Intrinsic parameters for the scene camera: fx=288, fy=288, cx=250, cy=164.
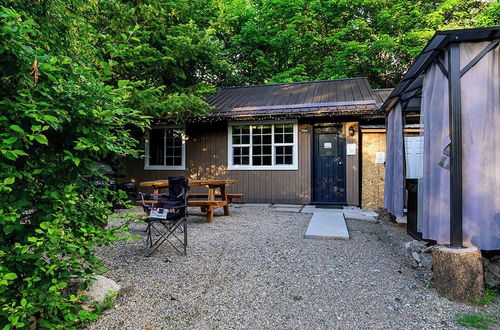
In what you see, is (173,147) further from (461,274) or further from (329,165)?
(461,274)

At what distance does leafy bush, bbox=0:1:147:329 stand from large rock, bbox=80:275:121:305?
0.23 meters

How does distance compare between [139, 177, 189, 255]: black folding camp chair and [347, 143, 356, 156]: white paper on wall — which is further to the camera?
[347, 143, 356, 156]: white paper on wall

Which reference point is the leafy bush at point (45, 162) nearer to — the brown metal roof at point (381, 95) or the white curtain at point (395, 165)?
the white curtain at point (395, 165)

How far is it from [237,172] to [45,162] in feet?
23.1

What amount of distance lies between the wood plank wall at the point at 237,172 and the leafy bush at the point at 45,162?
21.4 ft

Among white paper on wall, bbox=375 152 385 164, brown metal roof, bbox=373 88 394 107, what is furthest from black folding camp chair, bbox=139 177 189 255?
brown metal roof, bbox=373 88 394 107

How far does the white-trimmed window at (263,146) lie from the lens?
847 cm

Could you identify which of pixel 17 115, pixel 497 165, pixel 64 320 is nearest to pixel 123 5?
pixel 17 115

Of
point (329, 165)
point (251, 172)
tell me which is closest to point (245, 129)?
point (251, 172)

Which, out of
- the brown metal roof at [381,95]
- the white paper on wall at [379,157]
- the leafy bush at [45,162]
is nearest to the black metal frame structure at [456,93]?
the leafy bush at [45,162]

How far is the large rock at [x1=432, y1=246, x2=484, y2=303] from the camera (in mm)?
2504

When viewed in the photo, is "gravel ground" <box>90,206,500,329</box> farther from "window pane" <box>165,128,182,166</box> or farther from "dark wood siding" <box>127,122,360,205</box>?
"window pane" <box>165,128,182,166</box>

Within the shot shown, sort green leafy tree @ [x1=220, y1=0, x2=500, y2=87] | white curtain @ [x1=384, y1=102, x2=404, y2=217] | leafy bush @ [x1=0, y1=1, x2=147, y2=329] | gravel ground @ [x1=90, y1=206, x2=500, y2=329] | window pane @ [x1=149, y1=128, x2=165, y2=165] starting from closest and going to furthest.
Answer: leafy bush @ [x1=0, y1=1, x2=147, y2=329]
gravel ground @ [x1=90, y1=206, x2=500, y2=329]
white curtain @ [x1=384, y1=102, x2=404, y2=217]
window pane @ [x1=149, y1=128, x2=165, y2=165]
green leafy tree @ [x1=220, y1=0, x2=500, y2=87]

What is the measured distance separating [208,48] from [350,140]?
4660 mm
